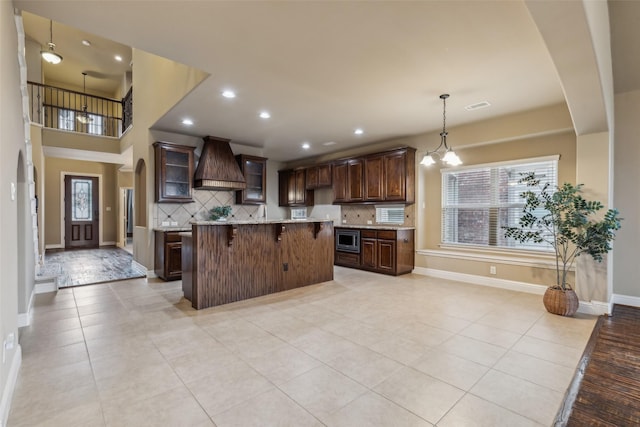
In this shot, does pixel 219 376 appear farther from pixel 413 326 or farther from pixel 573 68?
pixel 573 68

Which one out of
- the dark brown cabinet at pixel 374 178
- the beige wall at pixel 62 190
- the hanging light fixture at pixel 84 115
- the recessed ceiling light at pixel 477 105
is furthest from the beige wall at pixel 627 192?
the beige wall at pixel 62 190

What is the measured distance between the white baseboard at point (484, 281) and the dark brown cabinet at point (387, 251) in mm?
361

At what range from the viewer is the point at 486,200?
4.95 meters

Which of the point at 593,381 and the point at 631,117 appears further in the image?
the point at 631,117

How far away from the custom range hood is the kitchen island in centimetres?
185

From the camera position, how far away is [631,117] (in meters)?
3.75

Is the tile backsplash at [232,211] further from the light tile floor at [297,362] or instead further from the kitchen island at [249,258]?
the light tile floor at [297,362]

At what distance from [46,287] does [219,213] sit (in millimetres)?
2754

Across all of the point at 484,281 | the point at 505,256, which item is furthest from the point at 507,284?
the point at 505,256

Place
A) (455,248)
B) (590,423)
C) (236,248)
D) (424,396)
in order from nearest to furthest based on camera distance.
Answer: (590,423) < (424,396) < (236,248) < (455,248)

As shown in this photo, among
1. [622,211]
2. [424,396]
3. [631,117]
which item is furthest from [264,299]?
[631,117]

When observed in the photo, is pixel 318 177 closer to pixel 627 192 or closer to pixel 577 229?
pixel 577 229

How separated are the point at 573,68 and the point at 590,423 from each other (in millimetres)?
2577

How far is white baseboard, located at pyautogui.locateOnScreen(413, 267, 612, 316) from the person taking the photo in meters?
3.49
